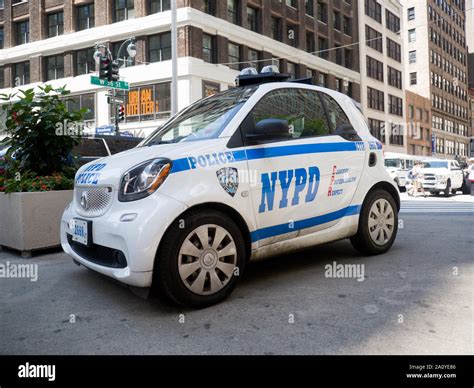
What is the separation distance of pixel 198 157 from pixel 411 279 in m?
2.34

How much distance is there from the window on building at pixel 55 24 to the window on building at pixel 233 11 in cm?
1185

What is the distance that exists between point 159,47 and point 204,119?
23391 millimetres

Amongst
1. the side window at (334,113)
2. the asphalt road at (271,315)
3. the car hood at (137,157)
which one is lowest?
the asphalt road at (271,315)

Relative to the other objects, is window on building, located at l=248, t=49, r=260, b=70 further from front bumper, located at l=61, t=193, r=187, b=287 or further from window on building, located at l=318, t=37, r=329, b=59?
front bumper, located at l=61, t=193, r=187, b=287

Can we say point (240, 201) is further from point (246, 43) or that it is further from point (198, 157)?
point (246, 43)

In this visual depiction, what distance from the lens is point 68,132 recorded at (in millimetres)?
6277

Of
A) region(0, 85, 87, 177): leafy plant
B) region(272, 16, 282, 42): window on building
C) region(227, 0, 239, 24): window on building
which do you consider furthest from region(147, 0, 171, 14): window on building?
region(0, 85, 87, 177): leafy plant

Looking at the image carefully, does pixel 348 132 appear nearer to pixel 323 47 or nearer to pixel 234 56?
pixel 234 56

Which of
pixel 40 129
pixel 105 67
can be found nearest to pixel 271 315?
pixel 40 129

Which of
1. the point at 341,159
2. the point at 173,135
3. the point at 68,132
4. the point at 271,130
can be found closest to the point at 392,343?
the point at 271,130

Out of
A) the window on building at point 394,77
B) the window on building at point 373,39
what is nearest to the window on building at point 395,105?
the window on building at point 394,77

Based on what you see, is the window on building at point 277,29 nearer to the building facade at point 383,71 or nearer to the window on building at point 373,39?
the building facade at point 383,71

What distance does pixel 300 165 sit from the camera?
396cm

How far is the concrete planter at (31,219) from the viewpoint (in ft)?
18.2
